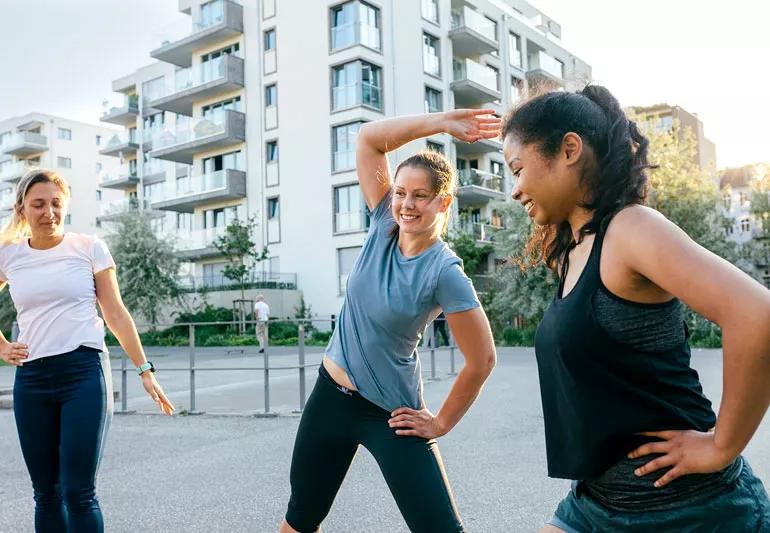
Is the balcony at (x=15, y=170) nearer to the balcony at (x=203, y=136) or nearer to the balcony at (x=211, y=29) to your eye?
the balcony at (x=203, y=136)

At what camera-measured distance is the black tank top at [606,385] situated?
1648 millimetres

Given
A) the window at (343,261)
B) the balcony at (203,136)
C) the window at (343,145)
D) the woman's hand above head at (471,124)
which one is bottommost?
the woman's hand above head at (471,124)

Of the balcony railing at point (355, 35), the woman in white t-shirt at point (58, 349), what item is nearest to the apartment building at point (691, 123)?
the balcony railing at point (355, 35)

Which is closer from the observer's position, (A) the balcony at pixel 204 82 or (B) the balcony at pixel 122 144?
(A) the balcony at pixel 204 82

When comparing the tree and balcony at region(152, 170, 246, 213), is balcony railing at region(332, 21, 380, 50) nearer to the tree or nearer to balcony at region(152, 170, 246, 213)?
balcony at region(152, 170, 246, 213)

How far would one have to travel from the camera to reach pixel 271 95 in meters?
36.1

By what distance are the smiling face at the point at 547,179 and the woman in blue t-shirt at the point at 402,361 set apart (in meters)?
0.91

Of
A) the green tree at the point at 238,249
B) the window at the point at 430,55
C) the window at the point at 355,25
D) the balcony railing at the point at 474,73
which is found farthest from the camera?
the balcony railing at the point at 474,73

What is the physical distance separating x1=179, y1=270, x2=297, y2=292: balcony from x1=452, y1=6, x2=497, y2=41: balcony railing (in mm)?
15355

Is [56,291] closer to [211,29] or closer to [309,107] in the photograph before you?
[309,107]

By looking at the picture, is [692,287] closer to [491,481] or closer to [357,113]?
[491,481]

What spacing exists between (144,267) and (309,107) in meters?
10.5

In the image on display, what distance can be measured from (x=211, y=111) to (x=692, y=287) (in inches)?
1546

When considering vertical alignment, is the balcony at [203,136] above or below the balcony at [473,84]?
below
